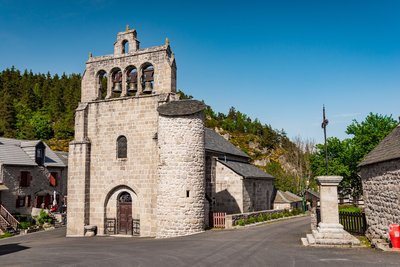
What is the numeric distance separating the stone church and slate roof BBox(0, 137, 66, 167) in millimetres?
13088

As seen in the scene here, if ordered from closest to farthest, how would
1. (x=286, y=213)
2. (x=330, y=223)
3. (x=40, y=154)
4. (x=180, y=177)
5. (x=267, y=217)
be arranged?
(x=330, y=223) < (x=180, y=177) < (x=267, y=217) < (x=286, y=213) < (x=40, y=154)

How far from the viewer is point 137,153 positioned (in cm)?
2158

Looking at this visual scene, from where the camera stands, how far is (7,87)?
90812mm

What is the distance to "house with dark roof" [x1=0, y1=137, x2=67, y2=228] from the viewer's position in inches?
1225

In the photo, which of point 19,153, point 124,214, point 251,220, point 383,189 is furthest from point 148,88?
point 19,153

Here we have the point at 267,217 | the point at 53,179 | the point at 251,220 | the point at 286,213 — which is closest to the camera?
the point at 251,220

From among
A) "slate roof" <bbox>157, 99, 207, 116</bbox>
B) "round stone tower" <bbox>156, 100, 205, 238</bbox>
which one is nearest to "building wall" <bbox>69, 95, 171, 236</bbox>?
"slate roof" <bbox>157, 99, 207, 116</bbox>

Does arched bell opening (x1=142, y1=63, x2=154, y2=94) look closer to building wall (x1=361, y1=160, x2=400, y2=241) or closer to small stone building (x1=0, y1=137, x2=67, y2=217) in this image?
building wall (x1=361, y1=160, x2=400, y2=241)

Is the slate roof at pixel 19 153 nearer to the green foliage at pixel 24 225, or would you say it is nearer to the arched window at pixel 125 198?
the green foliage at pixel 24 225

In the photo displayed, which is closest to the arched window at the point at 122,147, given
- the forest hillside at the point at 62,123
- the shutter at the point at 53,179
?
the shutter at the point at 53,179

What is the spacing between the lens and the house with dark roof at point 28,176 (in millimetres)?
31125

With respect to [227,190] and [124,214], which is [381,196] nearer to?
[227,190]

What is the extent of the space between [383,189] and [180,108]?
1126 cm

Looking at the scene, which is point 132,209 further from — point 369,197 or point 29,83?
point 29,83
